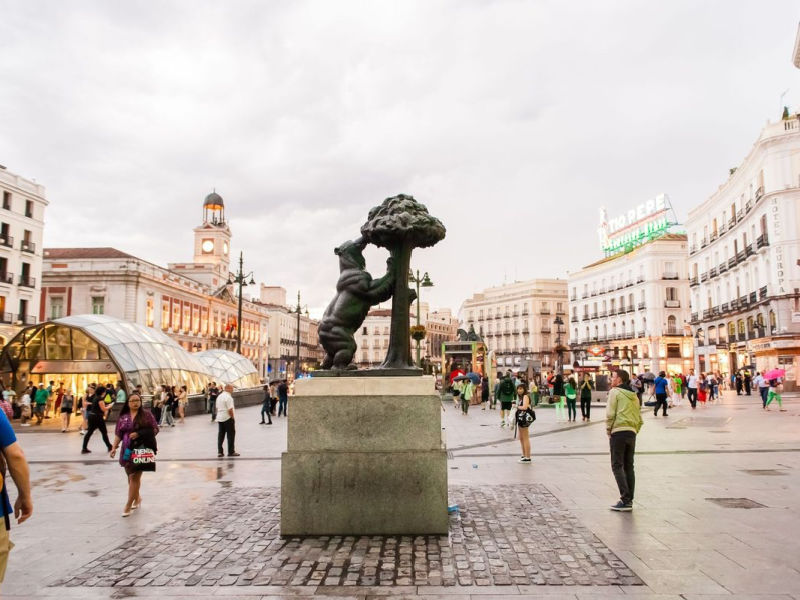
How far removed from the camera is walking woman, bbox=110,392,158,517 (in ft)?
23.0

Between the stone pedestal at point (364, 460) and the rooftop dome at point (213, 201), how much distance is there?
88.8 meters

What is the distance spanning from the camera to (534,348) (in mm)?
84812

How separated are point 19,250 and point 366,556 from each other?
47.8m

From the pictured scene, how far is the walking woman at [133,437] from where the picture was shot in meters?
7.01

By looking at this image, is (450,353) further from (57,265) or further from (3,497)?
(57,265)

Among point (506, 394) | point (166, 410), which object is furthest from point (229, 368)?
point (506, 394)

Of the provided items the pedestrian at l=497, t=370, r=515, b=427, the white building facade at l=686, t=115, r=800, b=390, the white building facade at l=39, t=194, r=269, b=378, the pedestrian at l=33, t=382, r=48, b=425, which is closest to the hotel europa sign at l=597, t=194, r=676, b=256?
the white building facade at l=686, t=115, r=800, b=390

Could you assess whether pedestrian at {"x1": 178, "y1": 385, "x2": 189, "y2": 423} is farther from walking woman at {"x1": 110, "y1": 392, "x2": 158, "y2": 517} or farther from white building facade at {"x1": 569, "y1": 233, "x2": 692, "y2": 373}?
white building facade at {"x1": 569, "y1": 233, "x2": 692, "y2": 373}

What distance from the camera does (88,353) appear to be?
25312mm

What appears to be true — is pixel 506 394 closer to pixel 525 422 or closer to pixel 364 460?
pixel 525 422

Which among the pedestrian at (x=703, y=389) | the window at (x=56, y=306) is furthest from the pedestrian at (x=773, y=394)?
the window at (x=56, y=306)

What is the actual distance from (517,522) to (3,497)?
4.79m

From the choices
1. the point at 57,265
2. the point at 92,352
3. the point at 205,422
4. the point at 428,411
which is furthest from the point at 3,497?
the point at 57,265

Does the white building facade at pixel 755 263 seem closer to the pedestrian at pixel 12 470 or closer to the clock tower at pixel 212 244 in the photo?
the pedestrian at pixel 12 470
